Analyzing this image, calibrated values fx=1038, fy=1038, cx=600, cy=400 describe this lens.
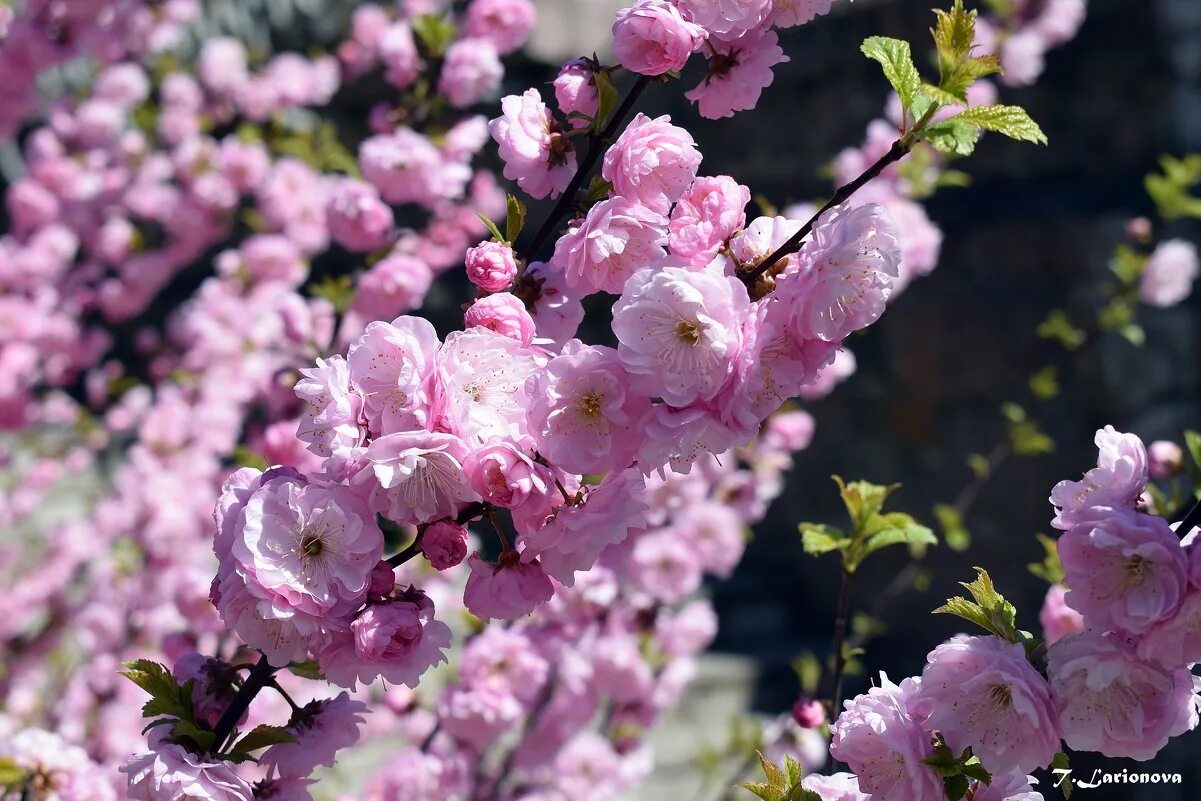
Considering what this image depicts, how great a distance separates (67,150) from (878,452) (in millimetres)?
3459

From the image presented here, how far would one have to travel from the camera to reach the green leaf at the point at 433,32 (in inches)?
77.2

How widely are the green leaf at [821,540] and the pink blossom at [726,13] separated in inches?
23.0

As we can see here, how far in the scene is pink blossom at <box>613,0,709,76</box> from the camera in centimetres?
95

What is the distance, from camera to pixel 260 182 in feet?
10.4

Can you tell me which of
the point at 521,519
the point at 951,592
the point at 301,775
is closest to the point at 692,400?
the point at 521,519

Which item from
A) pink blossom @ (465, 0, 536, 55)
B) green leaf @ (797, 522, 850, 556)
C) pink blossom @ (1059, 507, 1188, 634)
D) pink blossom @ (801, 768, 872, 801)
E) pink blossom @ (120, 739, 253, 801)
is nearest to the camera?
pink blossom @ (1059, 507, 1188, 634)

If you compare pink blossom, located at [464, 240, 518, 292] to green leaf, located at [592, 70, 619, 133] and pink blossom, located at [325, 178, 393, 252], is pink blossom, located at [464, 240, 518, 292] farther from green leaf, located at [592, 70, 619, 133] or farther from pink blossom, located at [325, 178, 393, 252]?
pink blossom, located at [325, 178, 393, 252]

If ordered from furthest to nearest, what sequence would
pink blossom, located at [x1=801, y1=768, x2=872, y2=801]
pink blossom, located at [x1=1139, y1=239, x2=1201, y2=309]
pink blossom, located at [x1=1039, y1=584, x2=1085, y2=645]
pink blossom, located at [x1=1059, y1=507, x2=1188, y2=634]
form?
1. pink blossom, located at [x1=1139, y1=239, x2=1201, y2=309]
2. pink blossom, located at [x1=1039, y1=584, x2=1085, y2=645]
3. pink blossom, located at [x1=801, y1=768, x2=872, y2=801]
4. pink blossom, located at [x1=1059, y1=507, x2=1188, y2=634]

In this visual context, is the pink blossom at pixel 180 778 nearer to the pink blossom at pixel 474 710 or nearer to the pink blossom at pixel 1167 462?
the pink blossom at pixel 474 710

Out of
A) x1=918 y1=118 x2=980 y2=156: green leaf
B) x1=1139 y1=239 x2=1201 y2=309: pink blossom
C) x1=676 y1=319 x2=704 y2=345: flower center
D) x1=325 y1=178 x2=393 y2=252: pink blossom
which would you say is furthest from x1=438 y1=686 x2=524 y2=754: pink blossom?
x1=1139 y1=239 x2=1201 y2=309: pink blossom

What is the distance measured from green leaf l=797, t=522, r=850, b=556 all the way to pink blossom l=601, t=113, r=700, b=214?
487 mm

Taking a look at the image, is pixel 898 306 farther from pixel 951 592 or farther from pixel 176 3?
pixel 176 3

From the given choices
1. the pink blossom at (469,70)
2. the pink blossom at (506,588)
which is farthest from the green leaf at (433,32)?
the pink blossom at (506,588)

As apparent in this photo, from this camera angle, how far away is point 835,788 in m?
1.02
